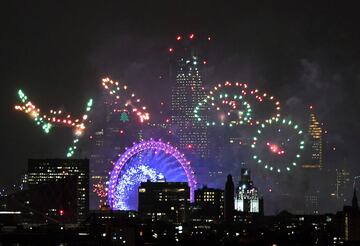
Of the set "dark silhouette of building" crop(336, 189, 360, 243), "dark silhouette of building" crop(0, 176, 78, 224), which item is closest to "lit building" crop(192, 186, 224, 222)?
"dark silhouette of building" crop(0, 176, 78, 224)

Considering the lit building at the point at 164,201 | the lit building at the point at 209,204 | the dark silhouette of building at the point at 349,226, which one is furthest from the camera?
the lit building at the point at 209,204

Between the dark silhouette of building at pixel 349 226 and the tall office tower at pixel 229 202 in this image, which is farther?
the tall office tower at pixel 229 202

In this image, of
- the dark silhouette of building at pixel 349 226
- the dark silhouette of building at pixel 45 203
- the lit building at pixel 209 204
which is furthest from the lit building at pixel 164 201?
the dark silhouette of building at pixel 349 226

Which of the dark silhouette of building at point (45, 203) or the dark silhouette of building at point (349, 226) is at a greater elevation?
the dark silhouette of building at point (45, 203)

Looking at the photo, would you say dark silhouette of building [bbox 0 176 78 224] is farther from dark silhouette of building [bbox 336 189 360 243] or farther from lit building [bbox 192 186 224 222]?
dark silhouette of building [bbox 336 189 360 243]

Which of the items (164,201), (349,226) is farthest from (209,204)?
(349,226)

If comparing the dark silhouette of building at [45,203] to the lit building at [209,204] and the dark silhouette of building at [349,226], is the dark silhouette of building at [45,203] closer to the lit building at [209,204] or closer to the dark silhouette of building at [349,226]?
the lit building at [209,204]

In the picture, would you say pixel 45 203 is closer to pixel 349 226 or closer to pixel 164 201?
pixel 164 201
